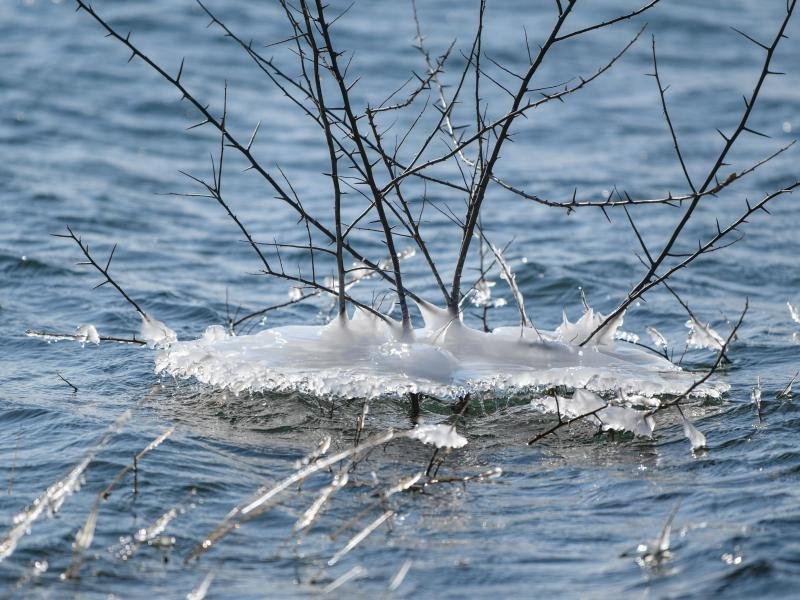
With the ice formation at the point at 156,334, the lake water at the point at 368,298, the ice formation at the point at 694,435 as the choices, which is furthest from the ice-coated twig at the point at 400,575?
the ice formation at the point at 156,334

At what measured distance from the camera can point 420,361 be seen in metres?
5.21

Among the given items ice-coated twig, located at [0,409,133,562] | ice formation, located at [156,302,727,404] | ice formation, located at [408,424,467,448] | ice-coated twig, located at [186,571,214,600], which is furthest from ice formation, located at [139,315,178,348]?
ice-coated twig, located at [186,571,214,600]

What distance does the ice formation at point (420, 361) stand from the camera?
5133 mm

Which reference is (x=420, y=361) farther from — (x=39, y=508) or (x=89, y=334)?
(x=39, y=508)

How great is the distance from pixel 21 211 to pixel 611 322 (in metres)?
6.04

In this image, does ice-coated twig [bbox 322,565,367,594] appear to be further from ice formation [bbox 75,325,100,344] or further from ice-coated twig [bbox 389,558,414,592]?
ice formation [bbox 75,325,100,344]

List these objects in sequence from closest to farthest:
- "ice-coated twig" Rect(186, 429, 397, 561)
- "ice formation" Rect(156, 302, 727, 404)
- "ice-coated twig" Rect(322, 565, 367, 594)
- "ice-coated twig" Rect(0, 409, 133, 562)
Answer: "ice-coated twig" Rect(322, 565, 367, 594), "ice-coated twig" Rect(0, 409, 133, 562), "ice-coated twig" Rect(186, 429, 397, 561), "ice formation" Rect(156, 302, 727, 404)

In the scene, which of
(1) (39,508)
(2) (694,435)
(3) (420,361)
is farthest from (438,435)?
(1) (39,508)

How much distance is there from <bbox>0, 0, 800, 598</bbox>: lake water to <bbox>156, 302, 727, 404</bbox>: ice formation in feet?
0.64

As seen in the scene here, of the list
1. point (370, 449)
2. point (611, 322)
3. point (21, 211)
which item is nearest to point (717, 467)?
point (611, 322)

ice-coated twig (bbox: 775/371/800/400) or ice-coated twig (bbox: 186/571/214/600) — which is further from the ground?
ice-coated twig (bbox: 186/571/214/600)

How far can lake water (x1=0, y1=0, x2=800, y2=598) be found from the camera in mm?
3848

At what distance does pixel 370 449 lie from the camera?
15.6 feet

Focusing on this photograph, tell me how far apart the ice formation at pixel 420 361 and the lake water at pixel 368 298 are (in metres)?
0.20
